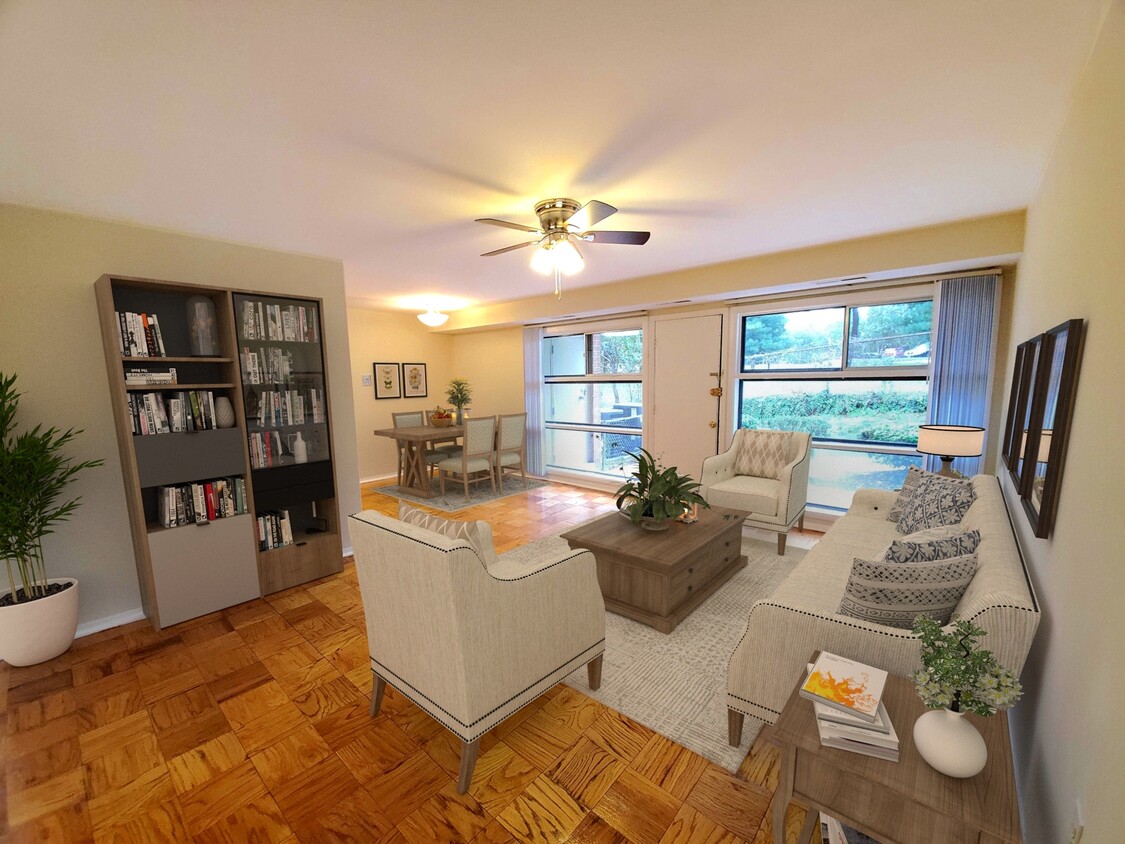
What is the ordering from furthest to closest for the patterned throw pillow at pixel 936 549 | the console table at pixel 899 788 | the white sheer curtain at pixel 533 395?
the white sheer curtain at pixel 533 395
the patterned throw pillow at pixel 936 549
the console table at pixel 899 788

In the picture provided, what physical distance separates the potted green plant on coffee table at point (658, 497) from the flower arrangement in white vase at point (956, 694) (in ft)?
5.62

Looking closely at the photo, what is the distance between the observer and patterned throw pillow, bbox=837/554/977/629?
1.44 meters

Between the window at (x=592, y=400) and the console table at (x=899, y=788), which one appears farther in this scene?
the window at (x=592, y=400)

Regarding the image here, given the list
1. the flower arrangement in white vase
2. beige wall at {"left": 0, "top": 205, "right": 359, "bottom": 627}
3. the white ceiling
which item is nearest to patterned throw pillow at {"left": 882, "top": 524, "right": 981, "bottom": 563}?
the flower arrangement in white vase

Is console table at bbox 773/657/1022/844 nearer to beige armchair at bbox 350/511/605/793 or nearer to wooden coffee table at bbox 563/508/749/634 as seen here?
beige armchair at bbox 350/511/605/793

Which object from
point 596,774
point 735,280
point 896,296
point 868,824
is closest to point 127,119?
point 596,774

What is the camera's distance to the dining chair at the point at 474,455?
525 cm

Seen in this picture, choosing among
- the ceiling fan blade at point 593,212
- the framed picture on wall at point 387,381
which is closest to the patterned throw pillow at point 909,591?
the ceiling fan blade at point 593,212

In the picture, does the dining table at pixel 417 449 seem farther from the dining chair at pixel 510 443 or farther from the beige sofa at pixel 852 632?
the beige sofa at pixel 852 632

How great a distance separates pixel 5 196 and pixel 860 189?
167 inches

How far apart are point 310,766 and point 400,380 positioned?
214 inches

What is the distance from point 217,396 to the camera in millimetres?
2771

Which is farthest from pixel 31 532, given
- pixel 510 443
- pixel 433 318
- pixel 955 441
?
pixel 955 441

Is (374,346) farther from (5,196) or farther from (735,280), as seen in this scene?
(735,280)
